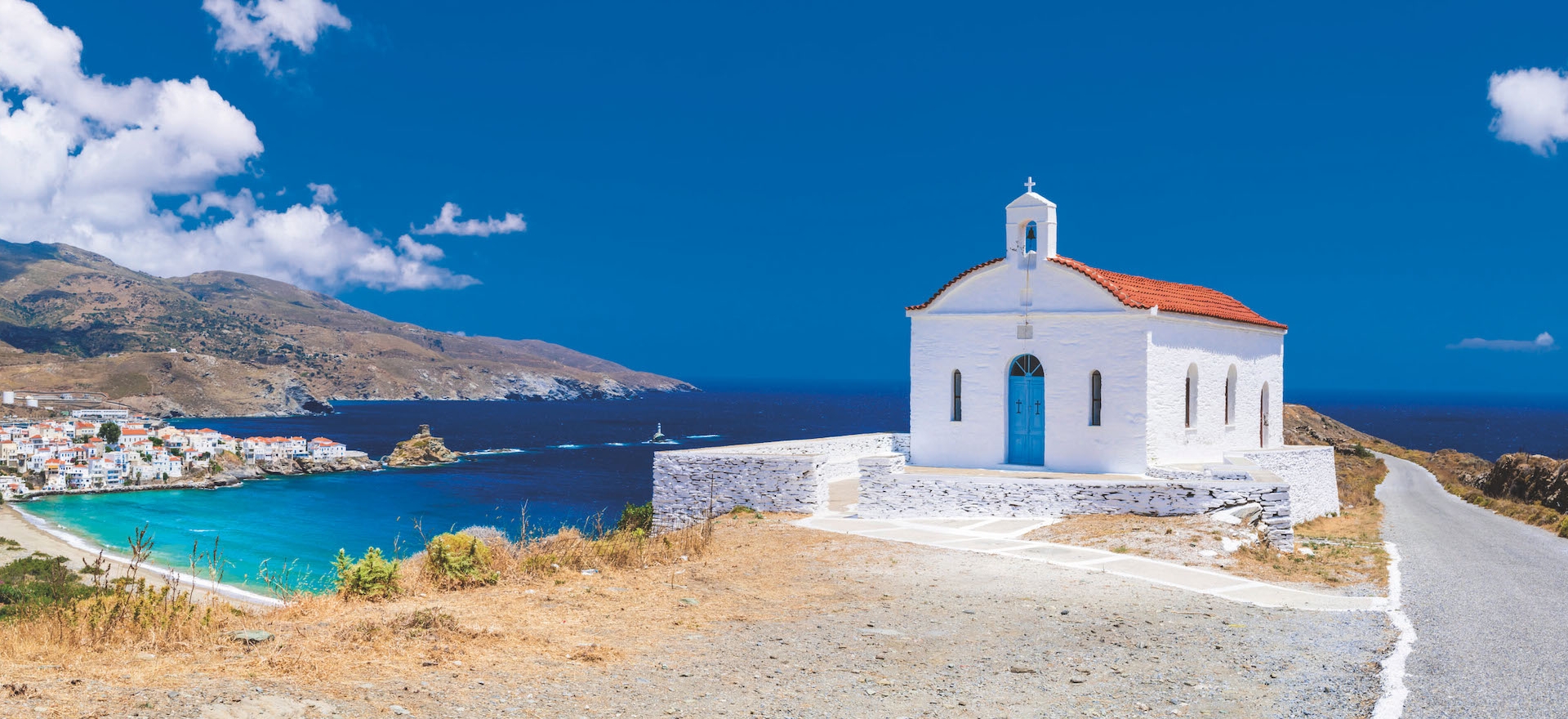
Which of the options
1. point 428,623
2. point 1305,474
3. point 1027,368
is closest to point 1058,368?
point 1027,368

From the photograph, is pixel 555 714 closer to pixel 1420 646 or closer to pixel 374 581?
pixel 374 581

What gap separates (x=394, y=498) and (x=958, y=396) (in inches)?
2074

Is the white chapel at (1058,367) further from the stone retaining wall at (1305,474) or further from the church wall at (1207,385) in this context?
the stone retaining wall at (1305,474)

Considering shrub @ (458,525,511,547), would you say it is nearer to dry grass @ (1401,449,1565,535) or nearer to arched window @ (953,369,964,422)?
arched window @ (953,369,964,422)

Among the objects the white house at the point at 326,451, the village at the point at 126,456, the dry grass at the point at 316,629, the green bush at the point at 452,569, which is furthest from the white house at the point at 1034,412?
the white house at the point at 326,451

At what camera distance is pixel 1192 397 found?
62.5 ft

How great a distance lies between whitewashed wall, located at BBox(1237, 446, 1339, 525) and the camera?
64.8 ft

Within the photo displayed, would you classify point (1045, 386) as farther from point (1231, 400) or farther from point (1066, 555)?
point (1066, 555)

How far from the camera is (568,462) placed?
259 ft

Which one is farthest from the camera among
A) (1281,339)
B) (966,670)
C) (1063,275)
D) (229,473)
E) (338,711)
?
(229,473)

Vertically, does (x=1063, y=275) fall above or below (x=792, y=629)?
above

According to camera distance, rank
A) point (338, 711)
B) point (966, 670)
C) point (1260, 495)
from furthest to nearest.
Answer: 1. point (1260, 495)
2. point (966, 670)
3. point (338, 711)

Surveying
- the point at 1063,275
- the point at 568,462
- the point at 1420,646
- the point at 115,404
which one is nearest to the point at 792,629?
the point at 1420,646

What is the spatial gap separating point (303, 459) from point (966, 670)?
83.3m
